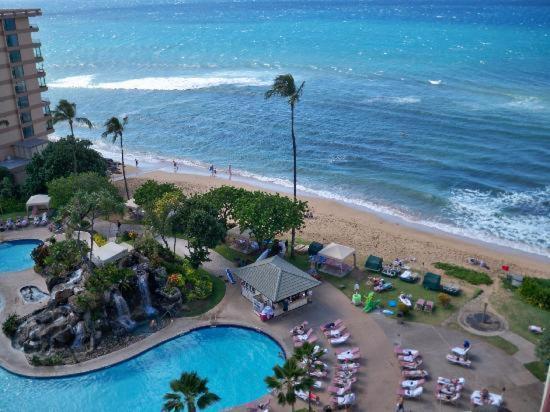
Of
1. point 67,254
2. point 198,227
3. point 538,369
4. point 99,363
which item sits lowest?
point 99,363

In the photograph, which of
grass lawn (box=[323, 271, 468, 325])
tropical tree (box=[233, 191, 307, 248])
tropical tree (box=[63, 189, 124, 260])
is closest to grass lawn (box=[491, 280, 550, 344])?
grass lawn (box=[323, 271, 468, 325])

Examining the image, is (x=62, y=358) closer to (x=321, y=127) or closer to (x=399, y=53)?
(x=321, y=127)

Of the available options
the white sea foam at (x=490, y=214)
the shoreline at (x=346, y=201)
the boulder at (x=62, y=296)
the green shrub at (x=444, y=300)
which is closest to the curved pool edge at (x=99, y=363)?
the boulder at (x=62, y=296)

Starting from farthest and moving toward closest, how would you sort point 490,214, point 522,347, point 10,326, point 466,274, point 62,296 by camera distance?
point 490,214
point 466,274
point 62,296
point 10,326
point 522,347

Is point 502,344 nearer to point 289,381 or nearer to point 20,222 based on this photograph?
point 289,381

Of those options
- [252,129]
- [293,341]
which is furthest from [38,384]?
[252,129]

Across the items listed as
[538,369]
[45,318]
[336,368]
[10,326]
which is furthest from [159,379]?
[538,369]
